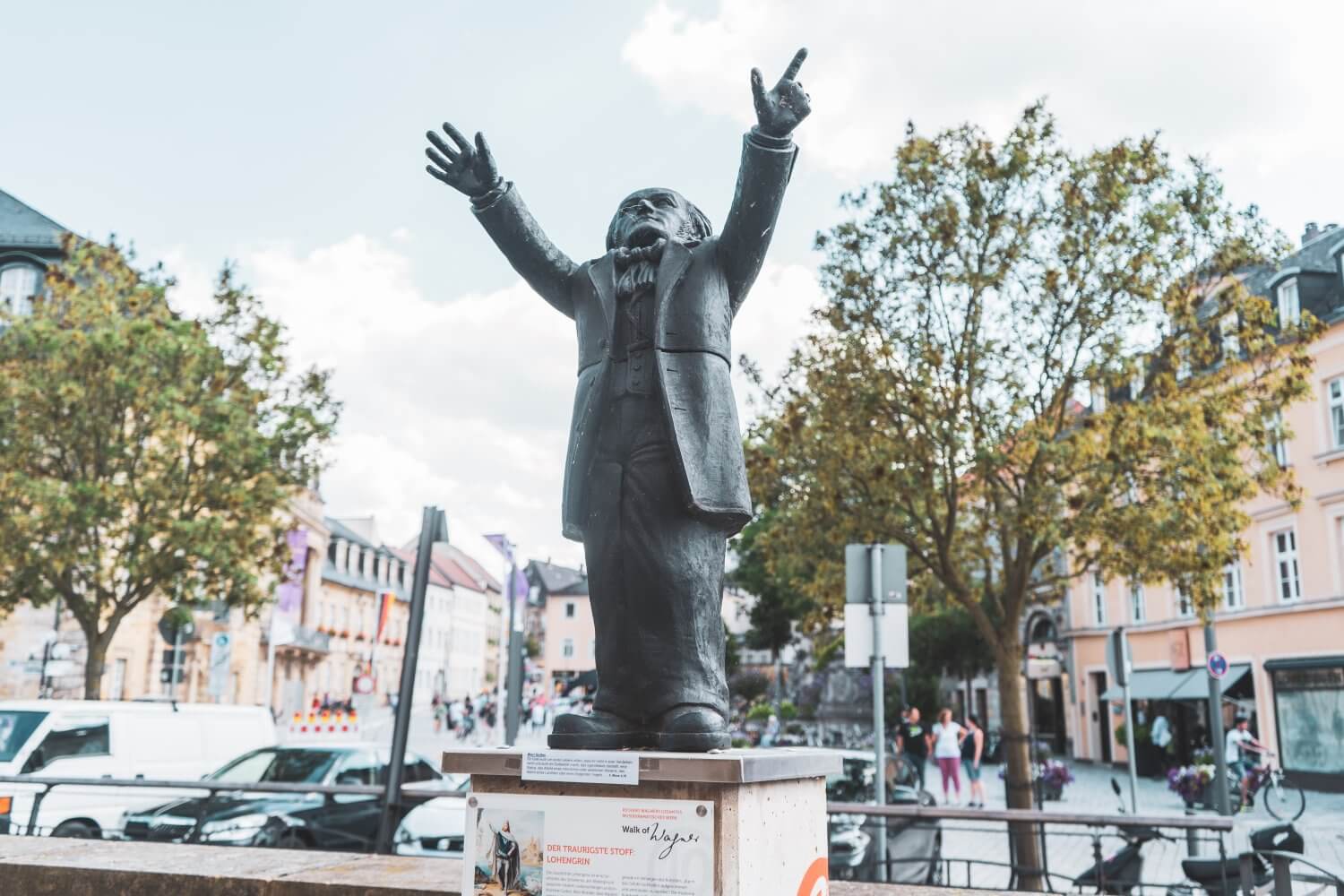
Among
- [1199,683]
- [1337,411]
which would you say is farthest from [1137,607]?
[1337,411]

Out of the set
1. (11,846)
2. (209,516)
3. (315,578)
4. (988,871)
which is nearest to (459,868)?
→ (11,846)

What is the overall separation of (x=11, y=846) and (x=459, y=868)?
1.99 m

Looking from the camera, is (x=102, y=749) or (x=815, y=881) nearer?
(x=815, y=881)

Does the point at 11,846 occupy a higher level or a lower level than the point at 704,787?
lower

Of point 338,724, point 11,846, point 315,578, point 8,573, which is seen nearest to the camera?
point 11,846

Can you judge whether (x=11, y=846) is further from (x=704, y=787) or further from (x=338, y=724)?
(x=338, y=724)

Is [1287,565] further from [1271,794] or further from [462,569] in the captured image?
[462,569]

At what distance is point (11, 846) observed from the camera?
4891mm

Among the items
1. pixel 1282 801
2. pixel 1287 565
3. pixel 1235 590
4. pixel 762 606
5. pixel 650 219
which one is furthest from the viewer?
pixel 762 606

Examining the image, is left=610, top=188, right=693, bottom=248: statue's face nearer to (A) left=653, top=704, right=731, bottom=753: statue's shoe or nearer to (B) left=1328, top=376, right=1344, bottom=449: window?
(A) left=653, top=704, right=731, bottom=753: statue's shoe

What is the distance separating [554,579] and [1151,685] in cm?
6291

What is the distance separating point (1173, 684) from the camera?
31.4 meters

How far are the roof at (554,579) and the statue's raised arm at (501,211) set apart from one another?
241 feet

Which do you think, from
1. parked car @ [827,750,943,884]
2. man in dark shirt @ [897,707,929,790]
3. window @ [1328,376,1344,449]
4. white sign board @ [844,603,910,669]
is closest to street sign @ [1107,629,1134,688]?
man in dark shirt @ [897,707,929,790]
